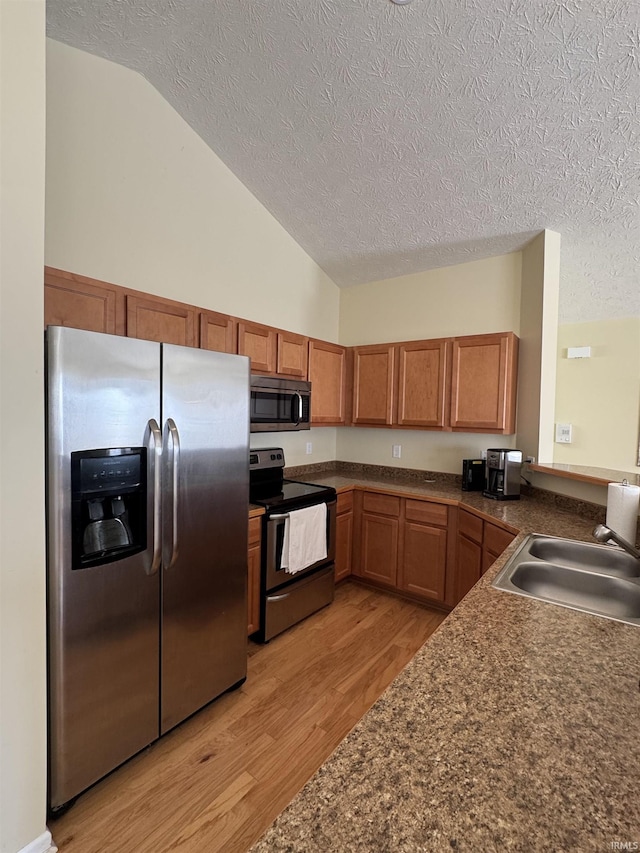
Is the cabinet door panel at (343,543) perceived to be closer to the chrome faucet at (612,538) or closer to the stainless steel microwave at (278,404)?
the stainless steel microwave at (278,404)

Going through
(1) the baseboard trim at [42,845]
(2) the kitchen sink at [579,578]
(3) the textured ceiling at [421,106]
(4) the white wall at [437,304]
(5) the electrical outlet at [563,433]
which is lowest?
(1) the baseboard trim at [42,845]

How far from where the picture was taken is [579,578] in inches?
57.8

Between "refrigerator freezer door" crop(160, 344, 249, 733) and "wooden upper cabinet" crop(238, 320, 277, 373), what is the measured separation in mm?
699

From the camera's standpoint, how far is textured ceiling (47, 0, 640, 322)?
168 centimetres

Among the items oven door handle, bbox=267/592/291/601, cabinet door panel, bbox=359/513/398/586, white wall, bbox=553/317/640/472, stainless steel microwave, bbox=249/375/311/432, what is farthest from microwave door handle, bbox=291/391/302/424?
white wall, bbox=553/317/640/472

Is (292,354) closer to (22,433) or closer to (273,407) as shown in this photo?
(273,407)

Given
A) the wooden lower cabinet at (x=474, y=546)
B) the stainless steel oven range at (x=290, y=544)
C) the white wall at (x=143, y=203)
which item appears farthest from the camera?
the stainless steel oven range at (x=290, y=544)

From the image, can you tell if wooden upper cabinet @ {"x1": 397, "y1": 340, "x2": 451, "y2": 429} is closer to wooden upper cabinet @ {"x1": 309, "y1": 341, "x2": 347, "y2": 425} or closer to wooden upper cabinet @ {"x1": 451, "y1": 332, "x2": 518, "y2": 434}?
wooden upper cabinet @ {"x1": 451, "y1": 332, "x2": 518, "y2": 434}

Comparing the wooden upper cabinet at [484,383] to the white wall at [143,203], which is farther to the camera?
the wooden upper cabinet at [484,383]

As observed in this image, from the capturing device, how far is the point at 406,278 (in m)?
3.57

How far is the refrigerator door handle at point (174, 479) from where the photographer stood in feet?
5.58

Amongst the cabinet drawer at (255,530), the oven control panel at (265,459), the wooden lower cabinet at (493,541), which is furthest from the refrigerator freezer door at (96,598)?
the wooden lower cabinet at (493,541)

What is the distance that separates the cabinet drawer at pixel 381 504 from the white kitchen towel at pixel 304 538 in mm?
535

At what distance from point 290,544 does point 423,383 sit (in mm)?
1689
